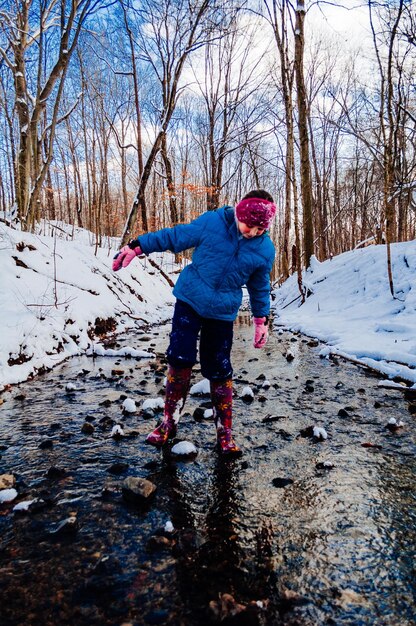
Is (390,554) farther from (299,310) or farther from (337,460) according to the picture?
(299,310)

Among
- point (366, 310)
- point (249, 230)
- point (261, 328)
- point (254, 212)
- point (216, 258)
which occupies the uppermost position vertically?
point (254, 212)

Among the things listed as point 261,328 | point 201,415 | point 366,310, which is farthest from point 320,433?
point 366,310

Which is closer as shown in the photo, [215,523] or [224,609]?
[224,609]

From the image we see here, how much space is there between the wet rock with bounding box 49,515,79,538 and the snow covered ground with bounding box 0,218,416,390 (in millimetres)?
2915

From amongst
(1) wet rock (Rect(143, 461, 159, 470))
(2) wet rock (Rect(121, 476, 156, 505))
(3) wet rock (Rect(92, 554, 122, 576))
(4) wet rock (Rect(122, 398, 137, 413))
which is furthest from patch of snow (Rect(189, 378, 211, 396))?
(3) wet rock (Rect(92, 554, 122, 576))

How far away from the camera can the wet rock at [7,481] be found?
2.11 metres

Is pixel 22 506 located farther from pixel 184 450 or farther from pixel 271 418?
pixel 271 418

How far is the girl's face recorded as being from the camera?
8.30 feet

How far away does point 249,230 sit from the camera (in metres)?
2.54

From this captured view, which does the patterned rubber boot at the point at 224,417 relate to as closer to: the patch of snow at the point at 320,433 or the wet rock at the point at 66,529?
the patch of snow at the point at 320,433

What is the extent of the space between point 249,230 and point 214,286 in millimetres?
473

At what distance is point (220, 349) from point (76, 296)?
538 cm

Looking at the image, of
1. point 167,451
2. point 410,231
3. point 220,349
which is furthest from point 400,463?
point 410,231

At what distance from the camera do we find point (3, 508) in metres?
1.95
